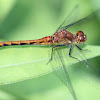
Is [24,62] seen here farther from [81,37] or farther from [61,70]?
[81,37]

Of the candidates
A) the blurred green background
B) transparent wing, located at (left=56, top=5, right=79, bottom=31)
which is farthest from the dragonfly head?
transparent wing, located at (left=56, top=5, right=79, bottom=31)

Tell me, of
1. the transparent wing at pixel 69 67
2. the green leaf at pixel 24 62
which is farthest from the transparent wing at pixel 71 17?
the green leaf at pixel 24 62

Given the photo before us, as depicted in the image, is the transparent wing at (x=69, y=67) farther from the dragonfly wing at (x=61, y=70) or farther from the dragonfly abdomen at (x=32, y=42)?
the dragonfly abdomen at (x=32, y=42)

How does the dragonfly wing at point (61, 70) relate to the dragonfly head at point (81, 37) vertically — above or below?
below

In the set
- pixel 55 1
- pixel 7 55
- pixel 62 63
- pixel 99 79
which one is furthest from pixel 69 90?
pixel 55 1

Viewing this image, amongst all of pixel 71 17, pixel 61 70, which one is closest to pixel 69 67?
pixel 61 70

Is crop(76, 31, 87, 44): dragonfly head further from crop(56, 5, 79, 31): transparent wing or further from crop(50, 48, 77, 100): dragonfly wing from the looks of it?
crop(50, 48, 77, 100): dragonfly wing

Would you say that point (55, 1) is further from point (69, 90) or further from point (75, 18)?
point (69, 90)
